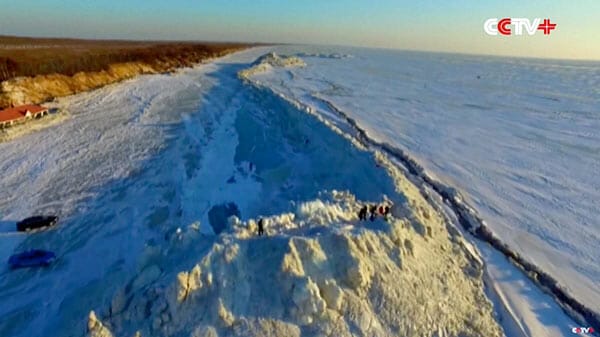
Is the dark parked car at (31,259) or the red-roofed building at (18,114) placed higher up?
the red-roofed building at (18,114)

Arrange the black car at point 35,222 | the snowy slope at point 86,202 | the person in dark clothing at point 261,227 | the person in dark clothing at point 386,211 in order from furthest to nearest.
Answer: the black car at point 35,222 → the person in dark clothing at point 386,211 → the snowy slope at point 86,202 → the person in dark clothing at point 261,227

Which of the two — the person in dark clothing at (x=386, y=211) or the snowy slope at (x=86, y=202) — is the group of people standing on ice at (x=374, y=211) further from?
the snowy slope at (x=86, y=202)

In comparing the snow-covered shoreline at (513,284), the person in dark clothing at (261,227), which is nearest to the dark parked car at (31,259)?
the person in dark clothing at (261,227)

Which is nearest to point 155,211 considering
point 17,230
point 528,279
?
point 17,230

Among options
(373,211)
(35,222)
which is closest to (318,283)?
(373,211)

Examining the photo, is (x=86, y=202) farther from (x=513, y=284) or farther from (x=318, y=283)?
(x=513, y=284)

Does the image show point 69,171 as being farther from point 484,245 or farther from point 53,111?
point 484,245

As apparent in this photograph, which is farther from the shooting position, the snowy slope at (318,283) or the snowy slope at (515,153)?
the snowy slope at (515,153)
